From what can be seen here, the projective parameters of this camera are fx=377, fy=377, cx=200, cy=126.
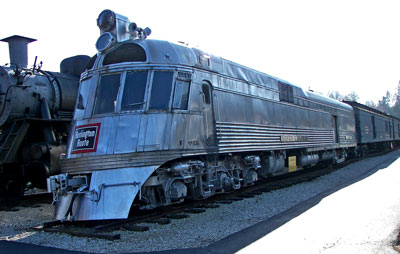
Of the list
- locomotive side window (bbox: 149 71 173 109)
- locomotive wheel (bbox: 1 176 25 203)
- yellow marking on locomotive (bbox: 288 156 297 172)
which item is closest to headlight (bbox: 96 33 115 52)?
locomotive side window (bbox: 149 71 173 109)

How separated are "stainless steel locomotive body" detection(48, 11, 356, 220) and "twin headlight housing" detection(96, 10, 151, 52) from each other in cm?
3

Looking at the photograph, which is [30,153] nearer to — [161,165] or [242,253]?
[161,165]

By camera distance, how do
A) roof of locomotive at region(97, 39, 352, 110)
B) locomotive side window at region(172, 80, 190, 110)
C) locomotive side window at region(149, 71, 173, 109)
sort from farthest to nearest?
1. roof of locomotive at region(97, 39, 352, 110)
2. locomotive side window at region(172, 80, 190, 110)
3. locomotive side window at region(149, 71, 173, 109)

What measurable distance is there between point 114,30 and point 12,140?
15.3 feet

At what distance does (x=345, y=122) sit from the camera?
20922 mm

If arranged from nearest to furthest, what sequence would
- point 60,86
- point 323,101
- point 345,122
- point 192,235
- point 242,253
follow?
point 242,253 < point 192,235 < point 60,86 < point 323,101 < point 345,122

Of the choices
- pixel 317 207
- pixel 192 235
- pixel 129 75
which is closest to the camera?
pixel 192 235

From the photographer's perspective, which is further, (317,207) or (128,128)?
(317,207)

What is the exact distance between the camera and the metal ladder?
33.4 ft

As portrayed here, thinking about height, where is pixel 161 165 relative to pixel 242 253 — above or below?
above

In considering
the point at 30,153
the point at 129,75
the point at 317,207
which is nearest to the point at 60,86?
the point at 30,153

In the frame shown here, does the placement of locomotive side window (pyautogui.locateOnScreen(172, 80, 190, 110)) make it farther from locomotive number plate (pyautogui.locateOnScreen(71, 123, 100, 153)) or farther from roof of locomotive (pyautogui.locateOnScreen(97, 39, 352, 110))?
locomotive number plate (pyautogui.locateOnScreen(71, 123, 100, 153))

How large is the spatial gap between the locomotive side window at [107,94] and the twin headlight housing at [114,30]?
856 millimetres

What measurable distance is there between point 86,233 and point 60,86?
6793 millimetres
